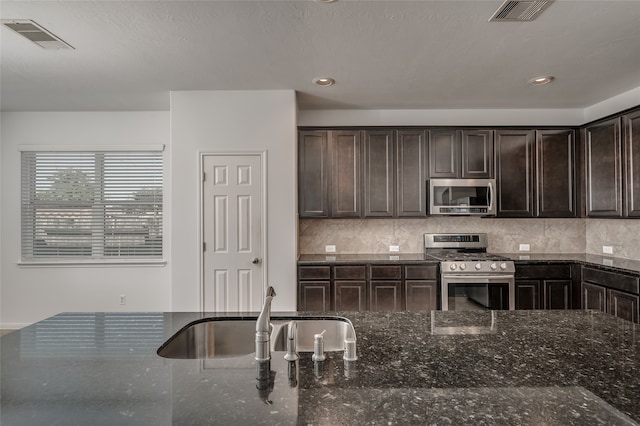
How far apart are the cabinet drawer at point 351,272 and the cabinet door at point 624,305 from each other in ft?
7.27

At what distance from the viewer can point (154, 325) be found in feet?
5.27

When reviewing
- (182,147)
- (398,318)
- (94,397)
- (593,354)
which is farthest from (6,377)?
(182,147)

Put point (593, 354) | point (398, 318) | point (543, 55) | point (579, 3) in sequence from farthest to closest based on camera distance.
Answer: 1. point (543, 55)
2. point (579, 3)
3. point (398, 318)
4. point (593, 354)

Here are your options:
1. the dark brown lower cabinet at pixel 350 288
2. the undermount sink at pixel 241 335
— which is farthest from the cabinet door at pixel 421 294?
the undermount sink at pixel 241 335

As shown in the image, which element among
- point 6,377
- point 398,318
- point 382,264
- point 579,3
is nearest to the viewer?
point 6,377

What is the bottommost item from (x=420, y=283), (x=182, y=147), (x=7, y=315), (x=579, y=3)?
(x=7, y=315)

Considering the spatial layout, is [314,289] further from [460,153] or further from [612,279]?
[612,279]

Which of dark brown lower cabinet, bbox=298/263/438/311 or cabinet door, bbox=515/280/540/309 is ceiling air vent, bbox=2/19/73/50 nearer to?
dark brown lower cabinet, bbox=298/263/438/311

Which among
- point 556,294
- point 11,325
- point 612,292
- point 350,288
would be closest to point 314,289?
point 350,288

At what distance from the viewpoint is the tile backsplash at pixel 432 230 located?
4387 mm

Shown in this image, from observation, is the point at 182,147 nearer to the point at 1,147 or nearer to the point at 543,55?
the point at 1,147

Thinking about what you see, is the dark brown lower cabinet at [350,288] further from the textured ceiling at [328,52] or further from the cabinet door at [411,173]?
the textured ceiling at [328,52]

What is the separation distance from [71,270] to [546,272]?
5558 mm

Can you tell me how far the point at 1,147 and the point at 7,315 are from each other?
2135 millimetres
